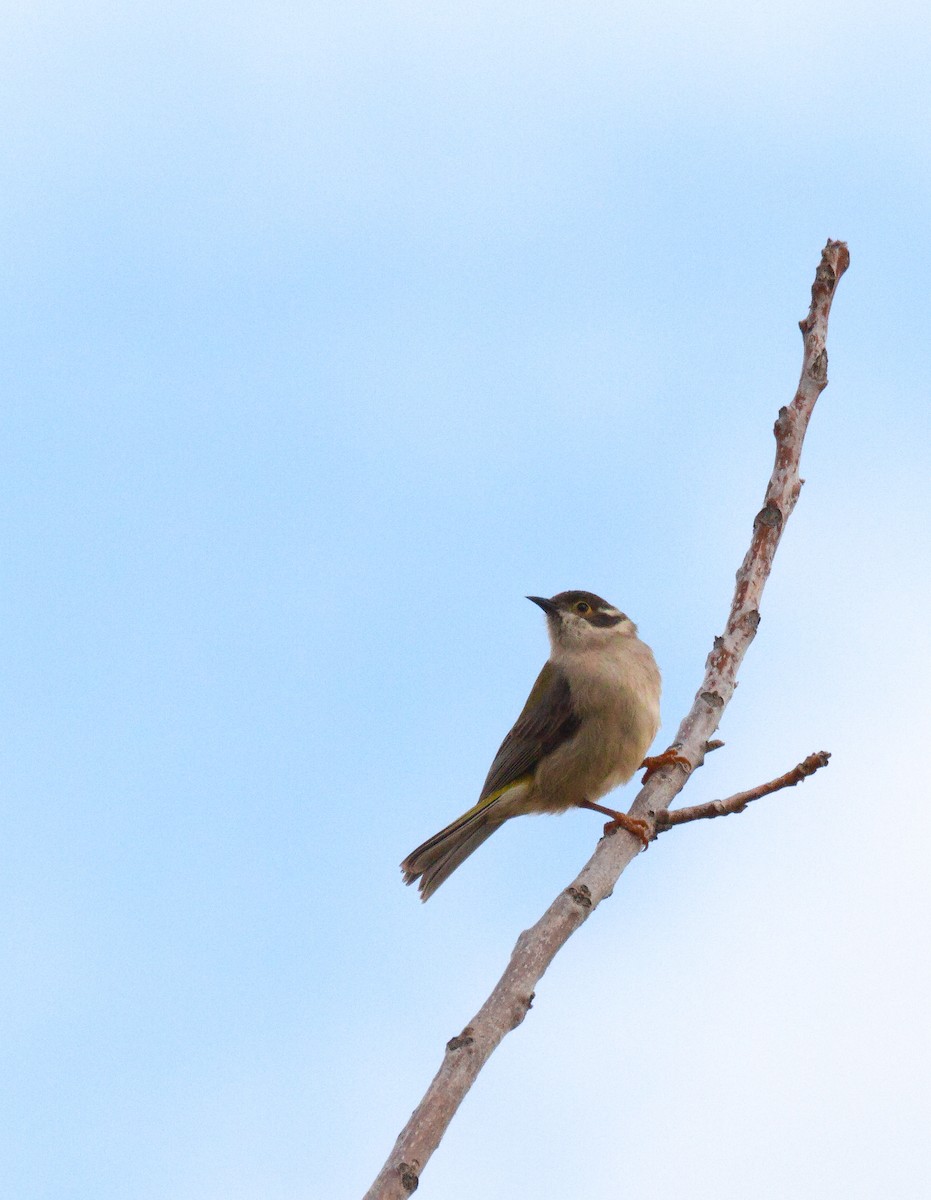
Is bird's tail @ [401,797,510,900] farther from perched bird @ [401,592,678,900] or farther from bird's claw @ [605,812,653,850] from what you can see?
bird's claw @ [605,812,653,850]

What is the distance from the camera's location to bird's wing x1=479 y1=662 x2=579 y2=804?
9.07m

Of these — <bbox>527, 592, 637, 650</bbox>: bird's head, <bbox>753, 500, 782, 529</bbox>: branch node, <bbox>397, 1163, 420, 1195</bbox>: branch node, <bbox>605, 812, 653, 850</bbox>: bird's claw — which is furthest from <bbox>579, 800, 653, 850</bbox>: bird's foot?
<bbox>527, 592, 637, 650</bbox>: bird's head

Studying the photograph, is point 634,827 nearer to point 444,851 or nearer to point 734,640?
point 734,640

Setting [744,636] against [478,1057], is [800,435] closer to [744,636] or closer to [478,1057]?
[744,636]

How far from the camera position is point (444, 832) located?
832 centimetres

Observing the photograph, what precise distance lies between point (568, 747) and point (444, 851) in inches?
47.8

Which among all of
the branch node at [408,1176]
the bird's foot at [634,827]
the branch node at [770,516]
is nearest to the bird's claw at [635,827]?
the bird's foot at [634,827]

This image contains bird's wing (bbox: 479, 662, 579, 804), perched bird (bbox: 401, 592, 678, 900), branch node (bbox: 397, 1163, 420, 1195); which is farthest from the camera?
bird's wing (bbox: 479, 662, 579, 804)

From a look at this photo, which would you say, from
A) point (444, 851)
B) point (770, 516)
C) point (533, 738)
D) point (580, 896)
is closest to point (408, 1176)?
point (580, 896)

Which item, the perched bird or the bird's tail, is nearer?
the bird's tail

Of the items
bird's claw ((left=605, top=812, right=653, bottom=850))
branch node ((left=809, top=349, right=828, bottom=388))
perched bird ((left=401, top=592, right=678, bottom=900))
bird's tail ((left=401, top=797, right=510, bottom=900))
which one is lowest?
bird's claw ((left=605, top=812, right=653, bottom=850))

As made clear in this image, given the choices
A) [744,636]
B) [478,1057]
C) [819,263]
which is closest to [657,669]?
[744,636]

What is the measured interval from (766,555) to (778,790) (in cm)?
171

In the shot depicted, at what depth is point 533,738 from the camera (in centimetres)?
915
